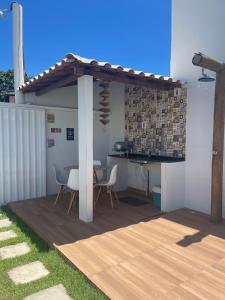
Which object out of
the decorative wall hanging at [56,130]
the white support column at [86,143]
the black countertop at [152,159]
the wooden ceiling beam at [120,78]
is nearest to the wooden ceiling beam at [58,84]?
the white support column at [86,143]

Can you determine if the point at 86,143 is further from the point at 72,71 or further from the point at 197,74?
the point at 197,74

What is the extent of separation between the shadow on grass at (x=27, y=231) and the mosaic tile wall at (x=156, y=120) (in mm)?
3601

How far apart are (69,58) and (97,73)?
744 millimetres

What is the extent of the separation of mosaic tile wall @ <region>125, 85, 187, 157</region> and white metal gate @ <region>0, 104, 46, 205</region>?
2533 mm

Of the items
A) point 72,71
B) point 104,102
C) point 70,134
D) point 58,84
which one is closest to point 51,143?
point 70,134

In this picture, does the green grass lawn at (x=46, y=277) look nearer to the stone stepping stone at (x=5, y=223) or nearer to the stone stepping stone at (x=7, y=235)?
the stone stepping stone at (x=7, y=235)

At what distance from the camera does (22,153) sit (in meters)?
6.23

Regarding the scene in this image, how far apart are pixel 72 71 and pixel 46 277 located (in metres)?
3.32

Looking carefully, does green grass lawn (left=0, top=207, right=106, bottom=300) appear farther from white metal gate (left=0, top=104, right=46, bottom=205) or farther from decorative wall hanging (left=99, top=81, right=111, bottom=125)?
decorative wall hanging (left=99, top=81, right=111, bottom=125)

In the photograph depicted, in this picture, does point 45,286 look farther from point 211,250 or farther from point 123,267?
point 211,250

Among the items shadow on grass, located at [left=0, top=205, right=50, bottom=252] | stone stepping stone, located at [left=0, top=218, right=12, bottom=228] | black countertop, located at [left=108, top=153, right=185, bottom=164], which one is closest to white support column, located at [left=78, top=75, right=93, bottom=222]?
shadow on grass, located at [left=0, top=205, right=50, bottom=252]

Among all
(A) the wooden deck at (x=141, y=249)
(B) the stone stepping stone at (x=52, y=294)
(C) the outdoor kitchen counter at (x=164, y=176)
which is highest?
(C) the outdoor kitchen counter at (x=164, y=176)

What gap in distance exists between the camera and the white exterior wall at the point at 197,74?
5.13m

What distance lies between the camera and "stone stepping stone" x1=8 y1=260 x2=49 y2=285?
118 inches
